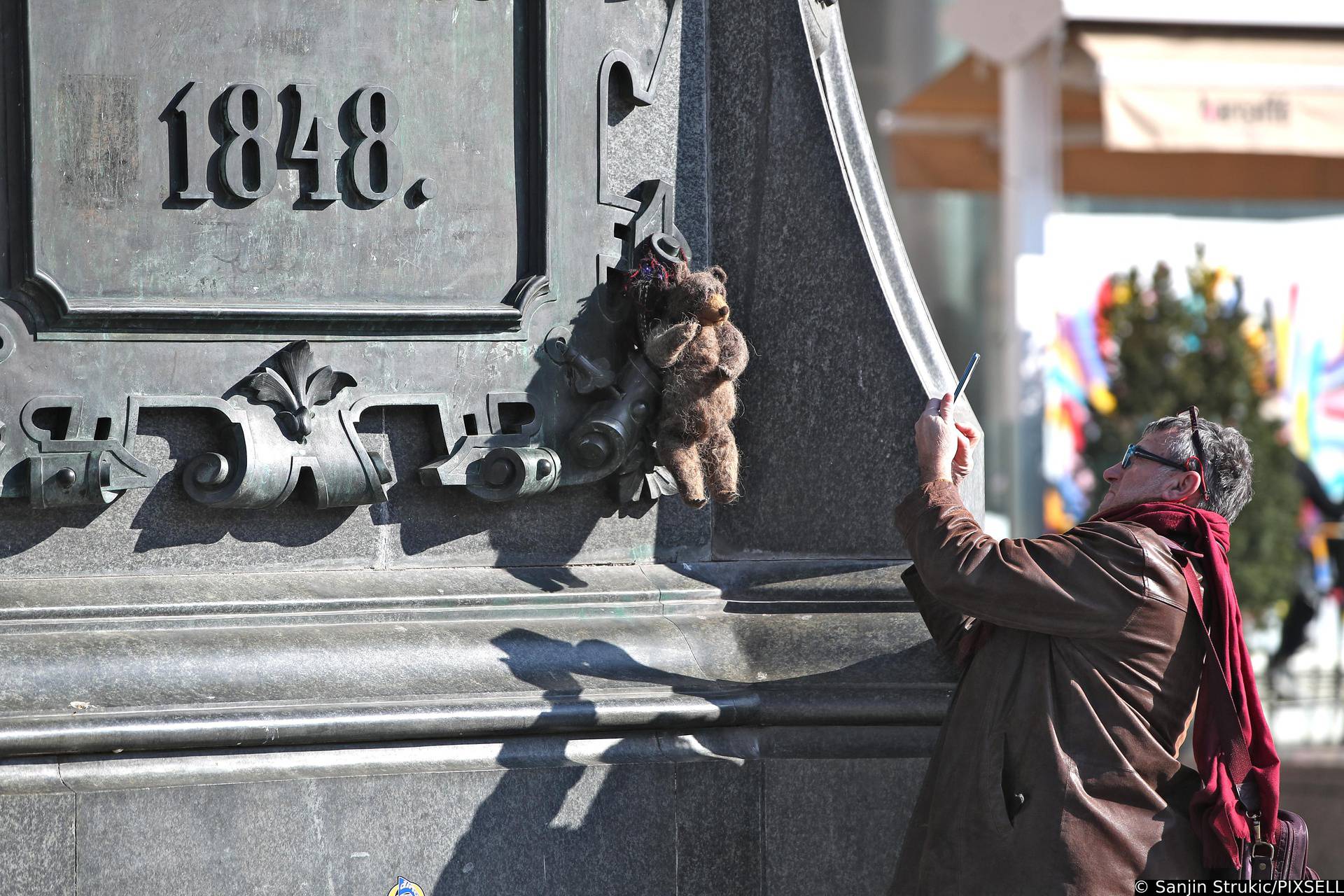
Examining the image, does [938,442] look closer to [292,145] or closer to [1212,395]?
[292,145]

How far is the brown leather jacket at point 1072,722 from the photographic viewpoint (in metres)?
2.74

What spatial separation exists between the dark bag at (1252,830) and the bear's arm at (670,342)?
1184 millimetres

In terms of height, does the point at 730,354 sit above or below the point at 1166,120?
below

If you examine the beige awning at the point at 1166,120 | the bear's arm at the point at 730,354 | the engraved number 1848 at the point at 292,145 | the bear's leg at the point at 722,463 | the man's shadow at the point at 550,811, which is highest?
the beige awning at the point at 1166,120

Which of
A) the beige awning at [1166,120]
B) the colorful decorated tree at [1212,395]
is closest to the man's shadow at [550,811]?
the colorful decorated tree at [1212,395]

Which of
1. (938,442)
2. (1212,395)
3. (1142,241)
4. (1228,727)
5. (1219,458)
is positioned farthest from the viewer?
(1142,241)

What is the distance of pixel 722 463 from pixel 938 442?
0.58 metres

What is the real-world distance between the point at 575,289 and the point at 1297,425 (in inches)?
305

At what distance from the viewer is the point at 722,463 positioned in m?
3.47

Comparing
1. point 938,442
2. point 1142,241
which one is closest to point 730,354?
point 938,442

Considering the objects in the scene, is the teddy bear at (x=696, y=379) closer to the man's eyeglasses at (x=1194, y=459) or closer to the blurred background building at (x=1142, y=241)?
the man's eyeglasses at (x=1194, y=459)

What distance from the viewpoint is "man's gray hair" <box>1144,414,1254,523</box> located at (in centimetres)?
294

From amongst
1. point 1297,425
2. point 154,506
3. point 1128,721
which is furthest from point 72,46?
point 1297,425

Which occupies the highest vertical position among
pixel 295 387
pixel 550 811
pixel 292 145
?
pixel 292 145
